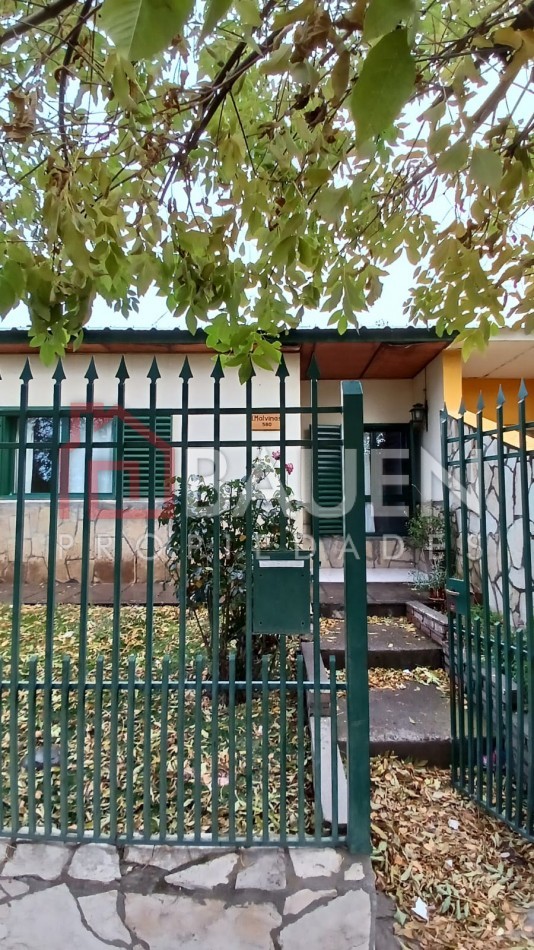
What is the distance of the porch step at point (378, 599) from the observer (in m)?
4.72

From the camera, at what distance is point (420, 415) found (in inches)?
286

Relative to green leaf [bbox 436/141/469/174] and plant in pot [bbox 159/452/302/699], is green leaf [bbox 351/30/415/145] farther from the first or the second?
plant in pot [bbox 159/452/302/699]

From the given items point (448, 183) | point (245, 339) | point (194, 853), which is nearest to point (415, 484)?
point (448, 183)

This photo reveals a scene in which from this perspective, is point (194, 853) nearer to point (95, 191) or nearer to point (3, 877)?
point (3, 877)

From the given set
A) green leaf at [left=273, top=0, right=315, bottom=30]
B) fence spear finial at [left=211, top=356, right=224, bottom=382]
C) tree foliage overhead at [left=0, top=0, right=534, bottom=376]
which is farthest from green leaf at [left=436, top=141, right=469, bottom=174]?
fence spear finial at [left=211, top=356, right=224, bottom=382]

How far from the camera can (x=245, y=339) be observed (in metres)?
2.15

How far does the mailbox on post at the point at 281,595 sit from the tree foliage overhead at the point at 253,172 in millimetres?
910

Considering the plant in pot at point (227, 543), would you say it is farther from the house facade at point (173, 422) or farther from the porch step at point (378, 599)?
the house facade at point (173, 422)

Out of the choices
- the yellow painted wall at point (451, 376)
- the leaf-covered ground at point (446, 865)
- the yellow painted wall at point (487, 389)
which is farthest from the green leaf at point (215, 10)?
the yellow painted wall at point (487, 389)

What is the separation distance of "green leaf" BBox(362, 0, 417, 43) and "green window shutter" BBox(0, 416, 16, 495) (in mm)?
6837

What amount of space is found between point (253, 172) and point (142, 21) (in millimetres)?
1677

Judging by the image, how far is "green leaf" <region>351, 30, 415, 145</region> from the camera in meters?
0.86

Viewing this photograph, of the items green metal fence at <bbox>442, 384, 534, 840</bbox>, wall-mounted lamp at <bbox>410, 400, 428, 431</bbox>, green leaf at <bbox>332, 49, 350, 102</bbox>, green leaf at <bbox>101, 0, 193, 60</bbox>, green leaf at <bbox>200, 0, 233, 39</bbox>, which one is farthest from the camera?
wall-mounted lamp at <bbox>410, 400, 428, 431</bbox>

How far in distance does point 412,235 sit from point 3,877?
3.54 meters
